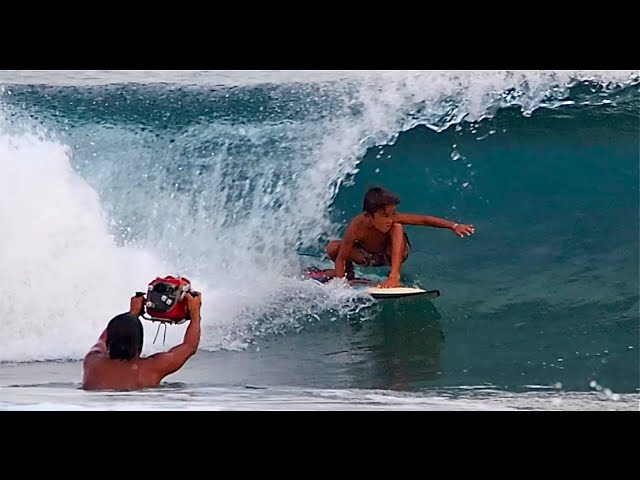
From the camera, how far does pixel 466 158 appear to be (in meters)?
3.36

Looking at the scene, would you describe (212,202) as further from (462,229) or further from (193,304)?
(462,229)

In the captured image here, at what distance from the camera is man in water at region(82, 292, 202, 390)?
10.2ft

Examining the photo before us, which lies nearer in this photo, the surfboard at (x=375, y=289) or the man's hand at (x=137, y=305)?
the man's hand at (x=137, y=305)

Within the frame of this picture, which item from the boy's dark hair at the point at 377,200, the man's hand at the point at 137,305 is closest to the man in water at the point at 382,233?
the boy's dark hair at the point at 377,200

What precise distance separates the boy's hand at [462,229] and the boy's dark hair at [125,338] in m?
1.01

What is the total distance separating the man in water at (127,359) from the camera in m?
3.10

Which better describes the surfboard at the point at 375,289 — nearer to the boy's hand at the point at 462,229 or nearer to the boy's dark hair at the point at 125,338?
the boy's hand at the point at 462,229

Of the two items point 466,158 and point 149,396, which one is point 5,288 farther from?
point 466,158

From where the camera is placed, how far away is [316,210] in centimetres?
335

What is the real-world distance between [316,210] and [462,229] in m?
0.46

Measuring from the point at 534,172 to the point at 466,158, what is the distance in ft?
0.71

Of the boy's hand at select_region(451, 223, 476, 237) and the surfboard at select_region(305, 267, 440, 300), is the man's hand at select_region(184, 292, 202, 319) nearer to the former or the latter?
the surfboard at select_region(305, 267, 440, 300)

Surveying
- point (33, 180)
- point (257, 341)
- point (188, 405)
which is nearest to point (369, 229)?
point (257, 341)

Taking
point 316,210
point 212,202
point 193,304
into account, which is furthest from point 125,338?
point 316,210
